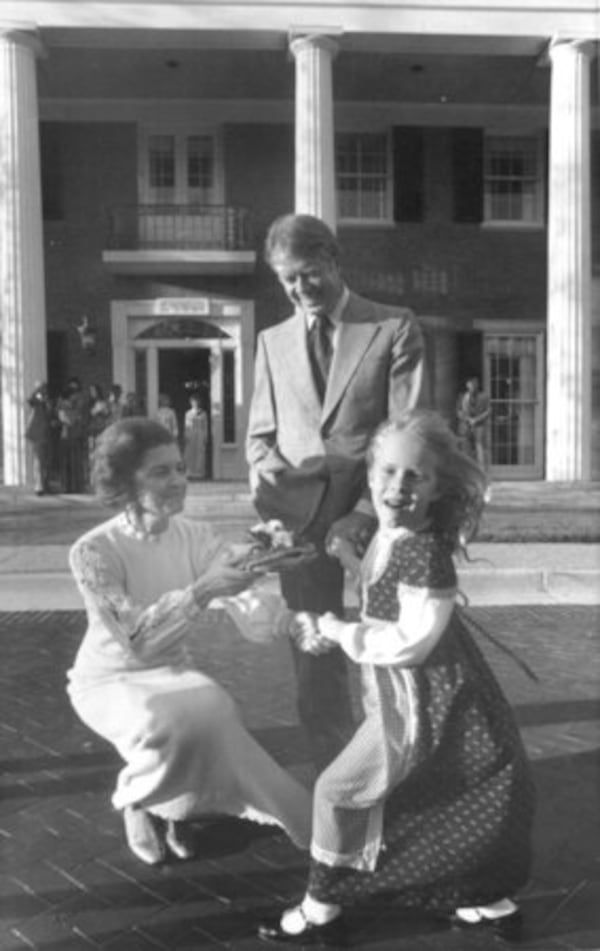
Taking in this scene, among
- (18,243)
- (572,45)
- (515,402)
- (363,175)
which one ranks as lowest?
(515,402)

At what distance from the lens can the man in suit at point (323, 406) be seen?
9.07 feet

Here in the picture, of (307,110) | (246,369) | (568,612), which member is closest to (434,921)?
(568,612)

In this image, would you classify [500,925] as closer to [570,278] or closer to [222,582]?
[222,582]

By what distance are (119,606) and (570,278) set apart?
13.6 meters

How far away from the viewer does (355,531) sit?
2633mm

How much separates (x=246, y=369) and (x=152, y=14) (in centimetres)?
577

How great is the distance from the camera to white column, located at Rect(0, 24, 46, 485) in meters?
14.4

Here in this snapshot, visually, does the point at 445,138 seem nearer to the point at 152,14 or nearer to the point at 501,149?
the point at 501,149

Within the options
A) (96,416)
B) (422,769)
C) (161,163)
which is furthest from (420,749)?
(161,163)

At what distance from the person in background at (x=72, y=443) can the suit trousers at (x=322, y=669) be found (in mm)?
10652

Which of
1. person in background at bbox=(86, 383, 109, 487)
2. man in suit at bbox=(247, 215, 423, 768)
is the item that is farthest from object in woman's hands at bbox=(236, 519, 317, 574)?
person in background at bbox=(86, 383, 109, 487)

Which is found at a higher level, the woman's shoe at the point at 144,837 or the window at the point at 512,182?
the window at the point at 512,182

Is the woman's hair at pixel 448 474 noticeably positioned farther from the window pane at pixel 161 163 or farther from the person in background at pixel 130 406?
the window pane at pixel 161 163

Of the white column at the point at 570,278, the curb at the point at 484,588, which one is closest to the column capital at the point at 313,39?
the white column at the point at 570,278
